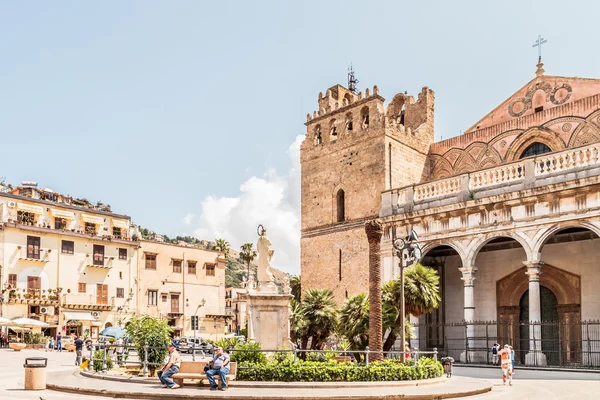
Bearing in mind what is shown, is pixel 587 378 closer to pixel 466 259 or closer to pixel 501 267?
pixel 466 259

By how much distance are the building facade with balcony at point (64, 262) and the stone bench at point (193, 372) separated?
31.7m

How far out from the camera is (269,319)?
17.1 metres

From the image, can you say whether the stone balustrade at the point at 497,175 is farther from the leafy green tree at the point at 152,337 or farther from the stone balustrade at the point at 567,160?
the leafy green tree at the point at 152,337

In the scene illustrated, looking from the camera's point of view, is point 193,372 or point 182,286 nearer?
point 193,372

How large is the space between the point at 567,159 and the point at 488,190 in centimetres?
305

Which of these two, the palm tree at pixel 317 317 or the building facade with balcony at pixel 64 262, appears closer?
the palm tree at pixel 317 317

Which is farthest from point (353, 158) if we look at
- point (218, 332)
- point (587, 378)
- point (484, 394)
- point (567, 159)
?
point (218, 332)

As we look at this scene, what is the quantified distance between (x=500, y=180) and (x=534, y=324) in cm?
533

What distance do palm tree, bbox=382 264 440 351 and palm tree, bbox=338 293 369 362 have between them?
672 millimetres

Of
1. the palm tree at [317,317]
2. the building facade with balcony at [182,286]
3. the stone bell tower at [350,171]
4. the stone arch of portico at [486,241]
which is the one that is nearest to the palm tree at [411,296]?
the stone arch of portico at [486,241]

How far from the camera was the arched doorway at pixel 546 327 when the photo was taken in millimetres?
24766

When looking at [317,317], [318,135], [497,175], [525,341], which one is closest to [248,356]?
[317,317]

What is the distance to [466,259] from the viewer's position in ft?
79.6

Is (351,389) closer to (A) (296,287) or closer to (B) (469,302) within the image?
(B) (469,302)
